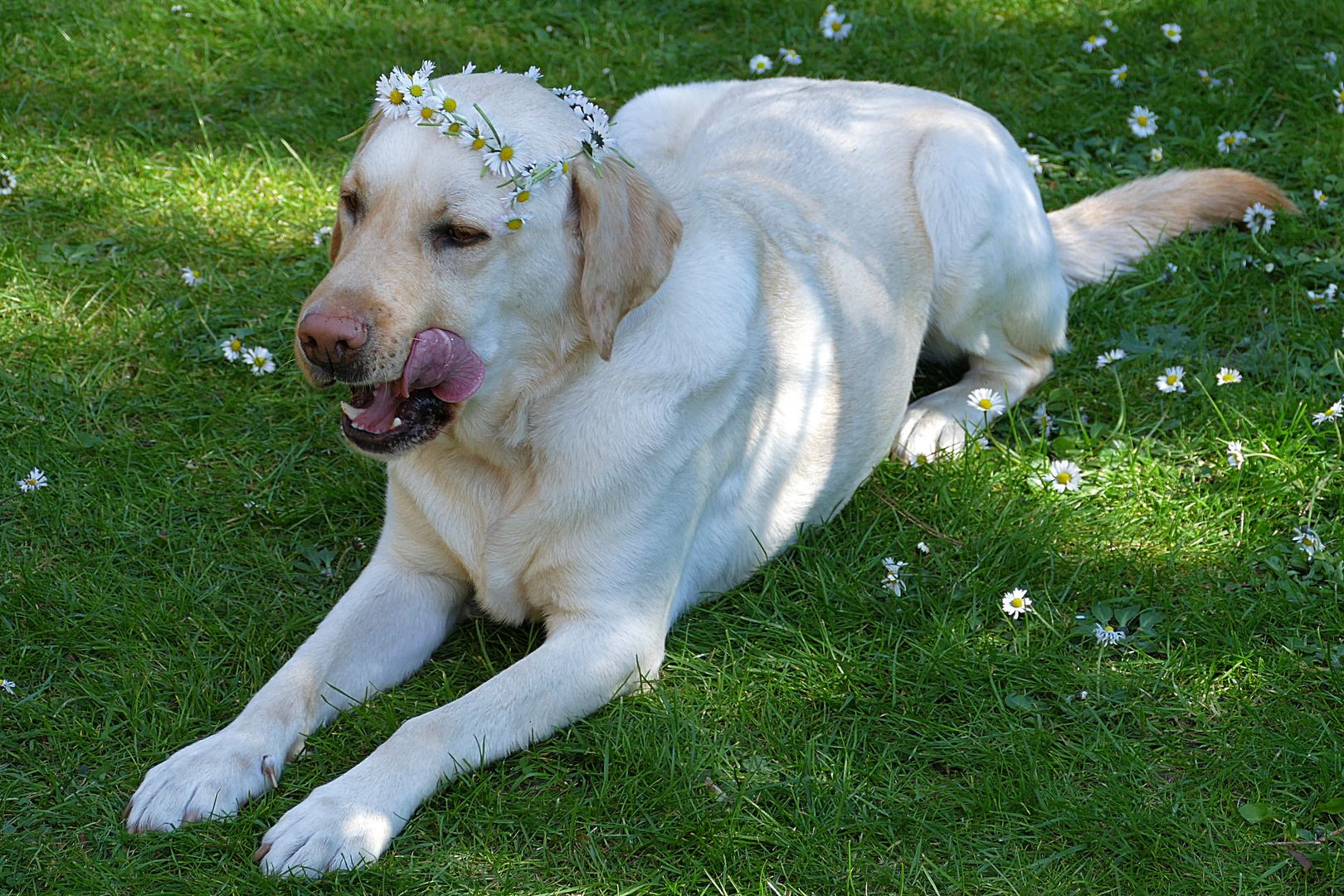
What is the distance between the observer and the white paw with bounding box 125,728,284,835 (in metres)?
2.60

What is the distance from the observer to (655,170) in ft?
10.6

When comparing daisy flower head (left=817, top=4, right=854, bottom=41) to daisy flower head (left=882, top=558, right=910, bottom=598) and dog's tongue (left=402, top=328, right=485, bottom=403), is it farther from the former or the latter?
dog's tongue (left=402, top=328, right=485, bottom=403)

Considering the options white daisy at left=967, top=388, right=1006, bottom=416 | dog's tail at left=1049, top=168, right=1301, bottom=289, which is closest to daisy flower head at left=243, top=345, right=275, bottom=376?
white daisy at left=967, top=388, right=1006, bottom=416

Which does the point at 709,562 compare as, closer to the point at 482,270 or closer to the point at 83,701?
the point at 482,270

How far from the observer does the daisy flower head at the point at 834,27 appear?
576 centimetres

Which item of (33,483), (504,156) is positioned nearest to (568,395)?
(504,156)

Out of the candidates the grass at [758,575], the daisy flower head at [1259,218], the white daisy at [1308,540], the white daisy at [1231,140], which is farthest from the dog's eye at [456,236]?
the white daisy at [1231,140]

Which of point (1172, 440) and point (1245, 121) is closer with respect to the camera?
point (1172, 440)

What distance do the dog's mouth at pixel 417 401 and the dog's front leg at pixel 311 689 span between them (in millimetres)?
511

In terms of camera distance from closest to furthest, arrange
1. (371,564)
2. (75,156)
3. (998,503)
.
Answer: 1. (371,564)
2. (998,503)
3. (75,156)

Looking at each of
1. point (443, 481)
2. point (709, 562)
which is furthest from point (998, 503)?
point (443, 481)

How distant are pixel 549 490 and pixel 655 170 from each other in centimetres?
90

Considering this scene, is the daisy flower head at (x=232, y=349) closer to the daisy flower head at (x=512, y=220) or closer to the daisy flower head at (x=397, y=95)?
the daisy flower head at (x=397, y=95)

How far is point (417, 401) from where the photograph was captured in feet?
8.93
